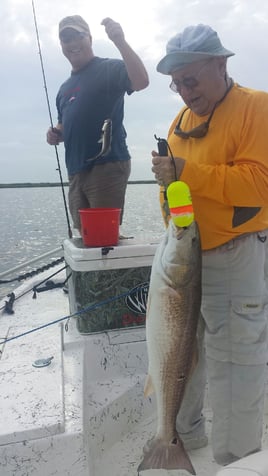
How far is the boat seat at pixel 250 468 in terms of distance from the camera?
121cm

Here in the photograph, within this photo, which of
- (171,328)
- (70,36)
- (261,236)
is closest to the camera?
(171,328)

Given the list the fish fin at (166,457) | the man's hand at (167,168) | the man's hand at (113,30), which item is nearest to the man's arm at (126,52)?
the man's hand at (113,30)

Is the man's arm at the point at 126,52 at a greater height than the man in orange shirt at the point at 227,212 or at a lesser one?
greater

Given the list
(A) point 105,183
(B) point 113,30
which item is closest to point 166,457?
(A) point 105,183

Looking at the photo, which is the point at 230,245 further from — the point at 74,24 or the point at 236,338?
the point at 74,24

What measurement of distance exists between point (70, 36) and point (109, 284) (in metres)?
2.27

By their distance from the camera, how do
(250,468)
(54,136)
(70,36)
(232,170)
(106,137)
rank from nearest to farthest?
(250,468) < (232,170) < (106,137) < (70,36) < (54,136)

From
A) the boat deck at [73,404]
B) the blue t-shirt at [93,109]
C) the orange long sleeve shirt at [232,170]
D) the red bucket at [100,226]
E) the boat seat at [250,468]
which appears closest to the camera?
the boat seat at [250,468]

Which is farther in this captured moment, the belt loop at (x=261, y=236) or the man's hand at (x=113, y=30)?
the man's hand at (x=113, y=30)

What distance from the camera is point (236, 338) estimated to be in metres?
2.26

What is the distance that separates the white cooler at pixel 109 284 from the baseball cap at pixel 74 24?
1.99m

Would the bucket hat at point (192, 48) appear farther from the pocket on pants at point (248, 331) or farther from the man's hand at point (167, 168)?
the pocket on pants at point (248, 331)

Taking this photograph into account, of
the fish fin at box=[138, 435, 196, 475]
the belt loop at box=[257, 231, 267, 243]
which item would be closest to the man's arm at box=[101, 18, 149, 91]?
the belt loop at box=[257, 231, 267, 243]

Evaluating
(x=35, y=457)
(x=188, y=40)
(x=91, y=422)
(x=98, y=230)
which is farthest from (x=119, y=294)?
(x=188, y=40)
